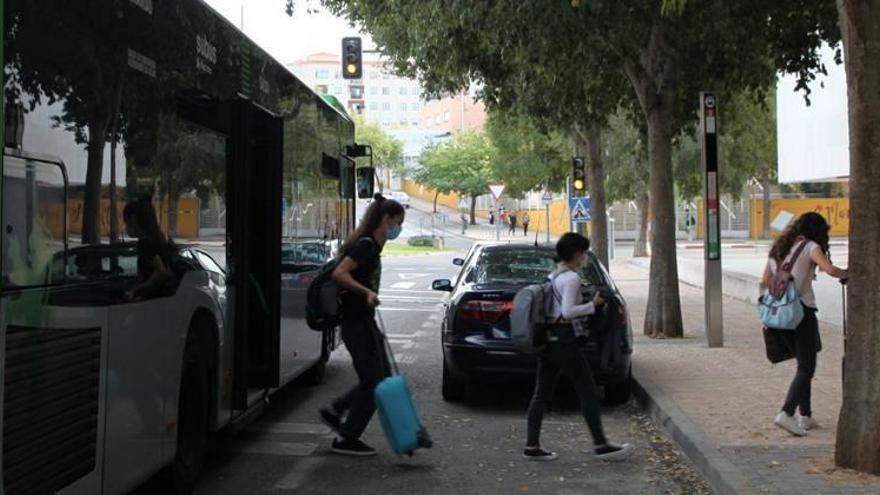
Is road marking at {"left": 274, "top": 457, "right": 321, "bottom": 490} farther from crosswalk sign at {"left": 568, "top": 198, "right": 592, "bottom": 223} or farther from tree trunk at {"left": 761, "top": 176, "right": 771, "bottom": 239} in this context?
tree trunk at {"left": 761, "top": 176, "right": 771, "bottom": 239}

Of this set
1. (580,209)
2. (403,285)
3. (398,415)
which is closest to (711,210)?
(398,415)

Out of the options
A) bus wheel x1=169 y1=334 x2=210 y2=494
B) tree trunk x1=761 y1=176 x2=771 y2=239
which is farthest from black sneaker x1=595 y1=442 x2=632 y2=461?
tree trunk x1=761 y1=176 x2=771 y2=239

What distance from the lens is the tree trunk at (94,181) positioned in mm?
4043

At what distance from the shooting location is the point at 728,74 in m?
13.6

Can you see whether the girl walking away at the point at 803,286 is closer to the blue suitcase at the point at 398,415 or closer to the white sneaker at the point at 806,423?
the white sneaker at the point at 806,423

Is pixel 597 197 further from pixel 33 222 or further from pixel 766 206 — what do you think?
pixel 766 206

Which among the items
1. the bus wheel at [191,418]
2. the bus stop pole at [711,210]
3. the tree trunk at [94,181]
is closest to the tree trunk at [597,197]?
the bus stop pole at [711,210]

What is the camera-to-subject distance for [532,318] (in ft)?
21.1

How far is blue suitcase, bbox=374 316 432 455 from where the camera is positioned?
629cm

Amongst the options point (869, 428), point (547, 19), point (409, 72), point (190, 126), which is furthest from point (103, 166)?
point (409, 72)

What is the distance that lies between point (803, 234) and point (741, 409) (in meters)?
1.85

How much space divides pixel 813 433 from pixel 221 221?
466cm

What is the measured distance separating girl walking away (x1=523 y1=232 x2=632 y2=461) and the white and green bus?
2.18 meters

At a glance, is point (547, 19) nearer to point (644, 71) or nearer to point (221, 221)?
point (644, 71)
